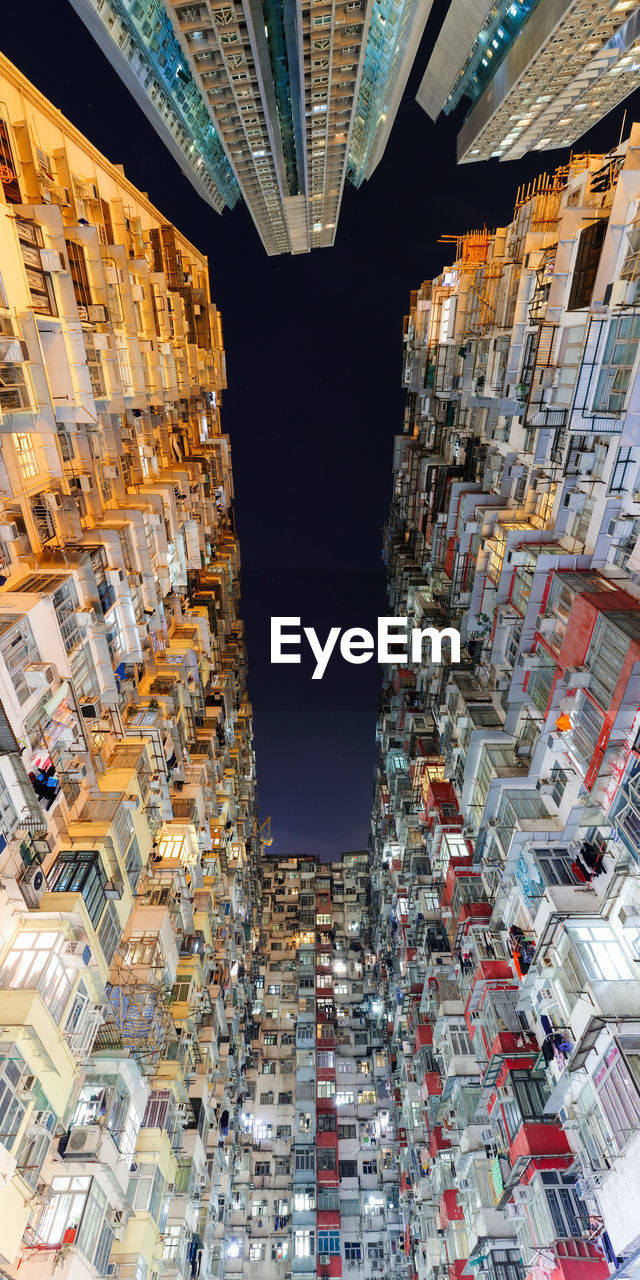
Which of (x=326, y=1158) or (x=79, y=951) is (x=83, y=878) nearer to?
(x=79, y=951)

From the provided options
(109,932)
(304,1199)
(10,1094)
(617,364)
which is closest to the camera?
(10,1094)

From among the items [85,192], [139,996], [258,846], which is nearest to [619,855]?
[139,996]

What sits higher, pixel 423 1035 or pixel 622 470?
pixel 622 470

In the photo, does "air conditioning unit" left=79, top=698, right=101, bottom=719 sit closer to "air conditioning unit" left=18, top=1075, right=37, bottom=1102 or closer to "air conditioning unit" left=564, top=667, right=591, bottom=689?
"air conditioning unit" left=18, top=1075, right=37, bottom=1102

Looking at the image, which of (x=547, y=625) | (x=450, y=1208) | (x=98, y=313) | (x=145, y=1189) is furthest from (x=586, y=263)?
(x=450, y=1208)

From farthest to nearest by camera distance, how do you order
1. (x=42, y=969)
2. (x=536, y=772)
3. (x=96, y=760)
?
(x=96, y=760), (x=536, y=772), (x=42, y=969)

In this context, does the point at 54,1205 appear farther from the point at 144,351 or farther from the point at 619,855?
the point at 144,351

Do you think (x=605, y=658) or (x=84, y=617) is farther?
(x=84, y=617)

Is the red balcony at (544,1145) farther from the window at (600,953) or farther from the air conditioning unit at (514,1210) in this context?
the window at (600,953)
